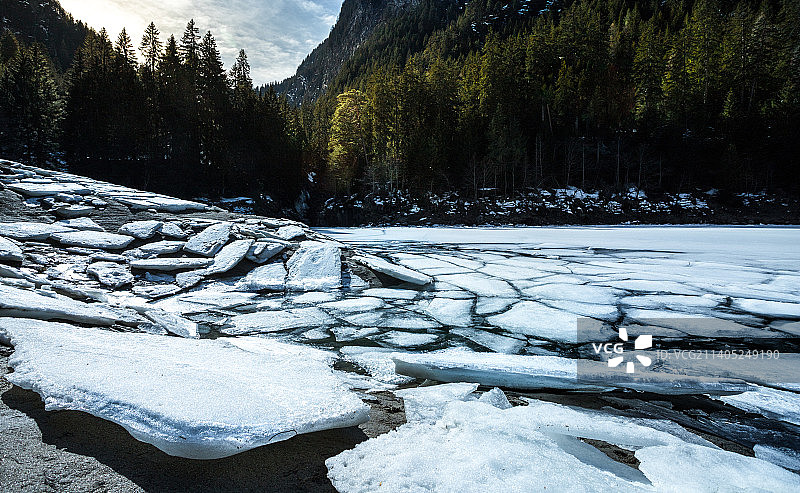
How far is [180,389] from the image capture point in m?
1.08

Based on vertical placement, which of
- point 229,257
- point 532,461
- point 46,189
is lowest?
point 532,461

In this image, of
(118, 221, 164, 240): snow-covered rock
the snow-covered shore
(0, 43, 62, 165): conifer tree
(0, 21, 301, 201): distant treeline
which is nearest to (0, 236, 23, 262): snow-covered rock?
the snow-covered shore

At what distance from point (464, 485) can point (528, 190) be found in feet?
69.9

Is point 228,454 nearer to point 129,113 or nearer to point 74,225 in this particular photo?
point 74,225

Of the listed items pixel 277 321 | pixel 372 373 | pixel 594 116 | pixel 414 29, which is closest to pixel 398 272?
pixel 277 321

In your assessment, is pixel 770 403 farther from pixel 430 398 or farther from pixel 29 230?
pixel 29 230

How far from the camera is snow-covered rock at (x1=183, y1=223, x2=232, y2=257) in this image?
365 cm

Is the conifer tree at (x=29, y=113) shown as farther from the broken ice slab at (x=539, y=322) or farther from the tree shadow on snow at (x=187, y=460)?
the broken ice slab at (x=539, y=322)

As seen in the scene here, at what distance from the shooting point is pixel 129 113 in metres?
19.1

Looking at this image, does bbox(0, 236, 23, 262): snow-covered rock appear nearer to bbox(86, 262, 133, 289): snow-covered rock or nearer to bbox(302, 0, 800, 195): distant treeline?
bbox(86, 262, 133, 289): snow-covered rock

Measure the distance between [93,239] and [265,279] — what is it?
1810mm

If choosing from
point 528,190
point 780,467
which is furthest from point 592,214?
point 780,467

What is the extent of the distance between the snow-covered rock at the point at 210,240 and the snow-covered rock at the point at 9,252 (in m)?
1.17

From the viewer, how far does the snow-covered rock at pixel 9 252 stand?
9.12 ft
